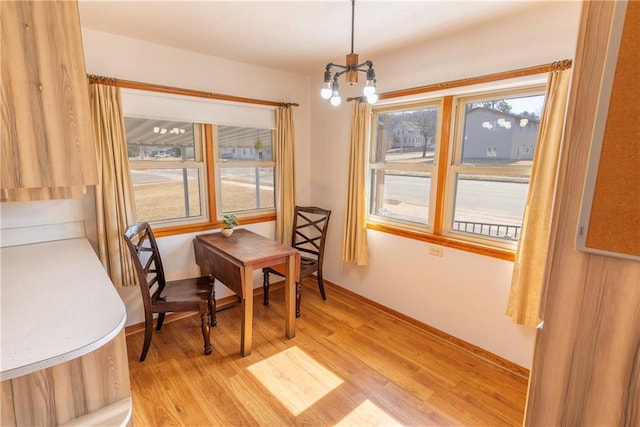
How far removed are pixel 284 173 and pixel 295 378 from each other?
208cm

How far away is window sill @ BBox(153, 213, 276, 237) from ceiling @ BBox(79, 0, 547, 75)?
1.61 metres

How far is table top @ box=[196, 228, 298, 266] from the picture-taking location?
2.47 metres

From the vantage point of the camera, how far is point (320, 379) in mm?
2234

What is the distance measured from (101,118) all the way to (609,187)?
2.91 m

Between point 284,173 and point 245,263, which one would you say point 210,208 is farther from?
point 245,263

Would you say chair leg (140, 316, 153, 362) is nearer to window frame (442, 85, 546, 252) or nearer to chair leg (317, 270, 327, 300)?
chair leg (317, 270, 327, 300)

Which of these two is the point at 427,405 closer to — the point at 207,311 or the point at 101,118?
the point at 207,311

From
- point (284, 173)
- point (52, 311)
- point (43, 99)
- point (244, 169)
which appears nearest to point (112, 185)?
point (244, 169)

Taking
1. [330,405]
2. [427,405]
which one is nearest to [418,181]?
[427,405]

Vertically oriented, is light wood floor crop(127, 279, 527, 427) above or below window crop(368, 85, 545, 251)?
below

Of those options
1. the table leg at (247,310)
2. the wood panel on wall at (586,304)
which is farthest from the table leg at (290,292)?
the wood panel on wall at (586,304)

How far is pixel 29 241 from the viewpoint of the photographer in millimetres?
2219

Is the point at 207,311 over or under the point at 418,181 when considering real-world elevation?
under

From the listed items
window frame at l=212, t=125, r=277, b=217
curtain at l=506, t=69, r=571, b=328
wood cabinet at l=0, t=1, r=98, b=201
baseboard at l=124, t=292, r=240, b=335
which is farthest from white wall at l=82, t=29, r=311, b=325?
curtain at l=506, t=69, r=571, b=328
